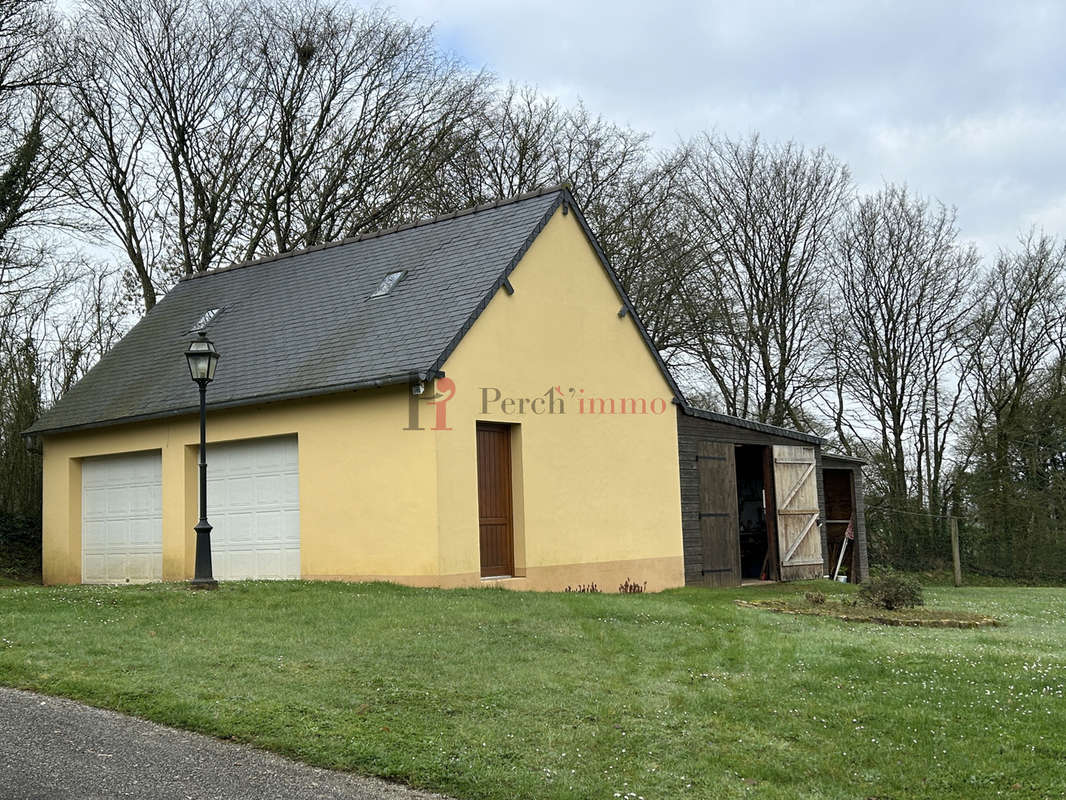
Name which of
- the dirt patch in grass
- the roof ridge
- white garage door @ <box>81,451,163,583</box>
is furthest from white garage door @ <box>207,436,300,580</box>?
the dirt patch in grass

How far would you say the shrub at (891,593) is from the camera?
13727mm

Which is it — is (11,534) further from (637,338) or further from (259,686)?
(259,686)

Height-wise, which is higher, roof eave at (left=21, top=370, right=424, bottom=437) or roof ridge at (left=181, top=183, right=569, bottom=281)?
roof ridge at (left=181, top=183, right=569, bottom=281)

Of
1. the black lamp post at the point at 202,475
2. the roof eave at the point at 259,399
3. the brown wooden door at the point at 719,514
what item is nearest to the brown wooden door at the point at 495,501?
the roof eave at the point at 259,399

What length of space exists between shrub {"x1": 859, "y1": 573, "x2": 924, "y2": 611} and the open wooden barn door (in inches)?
252

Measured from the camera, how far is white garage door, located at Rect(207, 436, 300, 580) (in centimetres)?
1598

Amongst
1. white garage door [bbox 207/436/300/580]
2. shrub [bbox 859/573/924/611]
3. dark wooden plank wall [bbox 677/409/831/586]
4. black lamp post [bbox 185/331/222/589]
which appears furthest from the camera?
dark wooden plank wall [bbox 677/409/831/586]

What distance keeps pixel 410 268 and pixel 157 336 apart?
629 centimetres

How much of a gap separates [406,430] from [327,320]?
138 inches

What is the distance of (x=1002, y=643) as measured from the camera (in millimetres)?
10781

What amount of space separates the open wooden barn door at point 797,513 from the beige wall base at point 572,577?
3113 millimetres

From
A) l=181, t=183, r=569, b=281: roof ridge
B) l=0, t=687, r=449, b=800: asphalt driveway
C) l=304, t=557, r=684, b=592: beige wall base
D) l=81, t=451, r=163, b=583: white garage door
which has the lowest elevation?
l=0, t=687, r=449, b=800: asphalt driveway

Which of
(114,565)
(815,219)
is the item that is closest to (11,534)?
(114,565)

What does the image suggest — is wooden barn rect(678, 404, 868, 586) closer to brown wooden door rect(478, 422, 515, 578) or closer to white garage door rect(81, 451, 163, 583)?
brown wooden door rect(478, 422, 515, 578)
